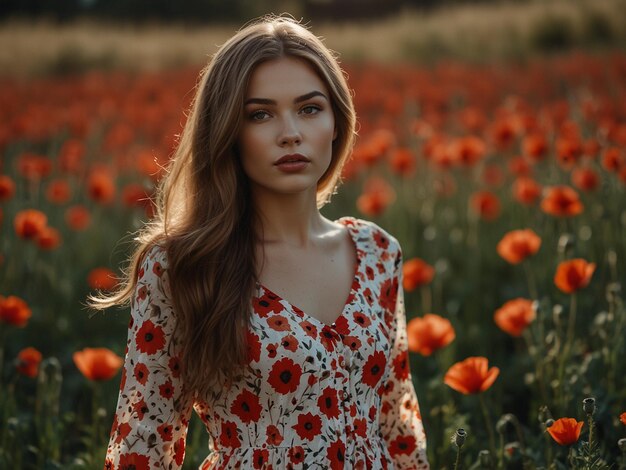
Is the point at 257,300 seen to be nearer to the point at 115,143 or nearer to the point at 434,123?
the point at 434,123

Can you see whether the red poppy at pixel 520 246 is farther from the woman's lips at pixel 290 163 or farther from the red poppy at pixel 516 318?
the woman's lips at pixel 290 163

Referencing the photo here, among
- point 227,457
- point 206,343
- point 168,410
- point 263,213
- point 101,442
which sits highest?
point 263,213

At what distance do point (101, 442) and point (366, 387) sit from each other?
110 cm

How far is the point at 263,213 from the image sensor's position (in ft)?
6.31

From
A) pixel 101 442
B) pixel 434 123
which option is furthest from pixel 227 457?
pixel 434 123

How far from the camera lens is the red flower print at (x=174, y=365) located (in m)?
1.74

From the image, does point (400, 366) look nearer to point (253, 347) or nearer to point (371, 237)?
point (371, 237)

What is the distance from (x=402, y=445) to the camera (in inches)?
82.2

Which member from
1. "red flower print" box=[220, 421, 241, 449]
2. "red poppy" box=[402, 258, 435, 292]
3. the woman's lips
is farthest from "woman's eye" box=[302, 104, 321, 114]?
"red poppy" box=[402, 258, 435, 292]

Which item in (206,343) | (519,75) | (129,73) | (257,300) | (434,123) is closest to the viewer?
(206,343)

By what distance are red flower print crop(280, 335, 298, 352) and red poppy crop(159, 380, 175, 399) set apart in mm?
268

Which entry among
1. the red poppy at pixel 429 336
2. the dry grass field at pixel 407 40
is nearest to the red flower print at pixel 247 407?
the red poppy at pixel 429 336

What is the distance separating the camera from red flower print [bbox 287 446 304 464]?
68.6 inches

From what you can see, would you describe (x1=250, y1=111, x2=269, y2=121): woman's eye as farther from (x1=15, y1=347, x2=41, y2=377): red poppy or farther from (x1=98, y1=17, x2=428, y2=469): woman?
(x1=15, y1=347, x2=41, y2=377): red poppy
